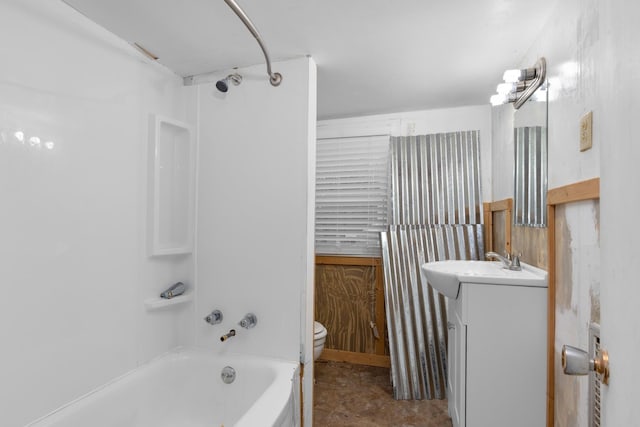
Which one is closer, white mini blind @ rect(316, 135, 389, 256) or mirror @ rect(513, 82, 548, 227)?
mirror @ rect(513, 82, 548, 227)

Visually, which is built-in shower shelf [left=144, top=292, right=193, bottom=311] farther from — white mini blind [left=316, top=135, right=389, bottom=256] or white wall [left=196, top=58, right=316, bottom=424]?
white mini blind [left=316, top=135, right=389, bottom=256]

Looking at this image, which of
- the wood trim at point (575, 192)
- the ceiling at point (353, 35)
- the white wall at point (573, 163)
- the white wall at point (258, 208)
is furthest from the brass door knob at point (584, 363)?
the ceiling at point (353, 35)

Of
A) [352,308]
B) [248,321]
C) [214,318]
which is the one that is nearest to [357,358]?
[352,308]

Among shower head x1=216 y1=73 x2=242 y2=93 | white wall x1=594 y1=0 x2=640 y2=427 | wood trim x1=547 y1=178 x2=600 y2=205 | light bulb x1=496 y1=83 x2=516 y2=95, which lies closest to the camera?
white wall x1=594 y1=0 x2=640 y2=427

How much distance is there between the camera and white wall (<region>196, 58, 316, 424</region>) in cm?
186

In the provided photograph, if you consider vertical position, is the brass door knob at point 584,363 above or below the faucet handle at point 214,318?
above

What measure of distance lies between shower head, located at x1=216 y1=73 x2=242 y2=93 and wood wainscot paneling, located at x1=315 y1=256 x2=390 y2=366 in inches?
66.6

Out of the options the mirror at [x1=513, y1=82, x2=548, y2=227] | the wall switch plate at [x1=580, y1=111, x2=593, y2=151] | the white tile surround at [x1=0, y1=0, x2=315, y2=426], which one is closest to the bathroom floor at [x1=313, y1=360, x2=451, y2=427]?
the white tile surround at [x1=0, y1=0, x2=315, y2=426]

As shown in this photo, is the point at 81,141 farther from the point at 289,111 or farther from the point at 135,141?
the point at 289,111

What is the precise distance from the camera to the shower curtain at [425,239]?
2426 millimetres

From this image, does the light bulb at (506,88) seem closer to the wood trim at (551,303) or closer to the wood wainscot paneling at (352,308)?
the wood trim at (551,303)

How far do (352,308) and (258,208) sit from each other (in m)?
1.49

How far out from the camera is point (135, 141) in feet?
5.81

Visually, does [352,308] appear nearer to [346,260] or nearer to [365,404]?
[346,260]
